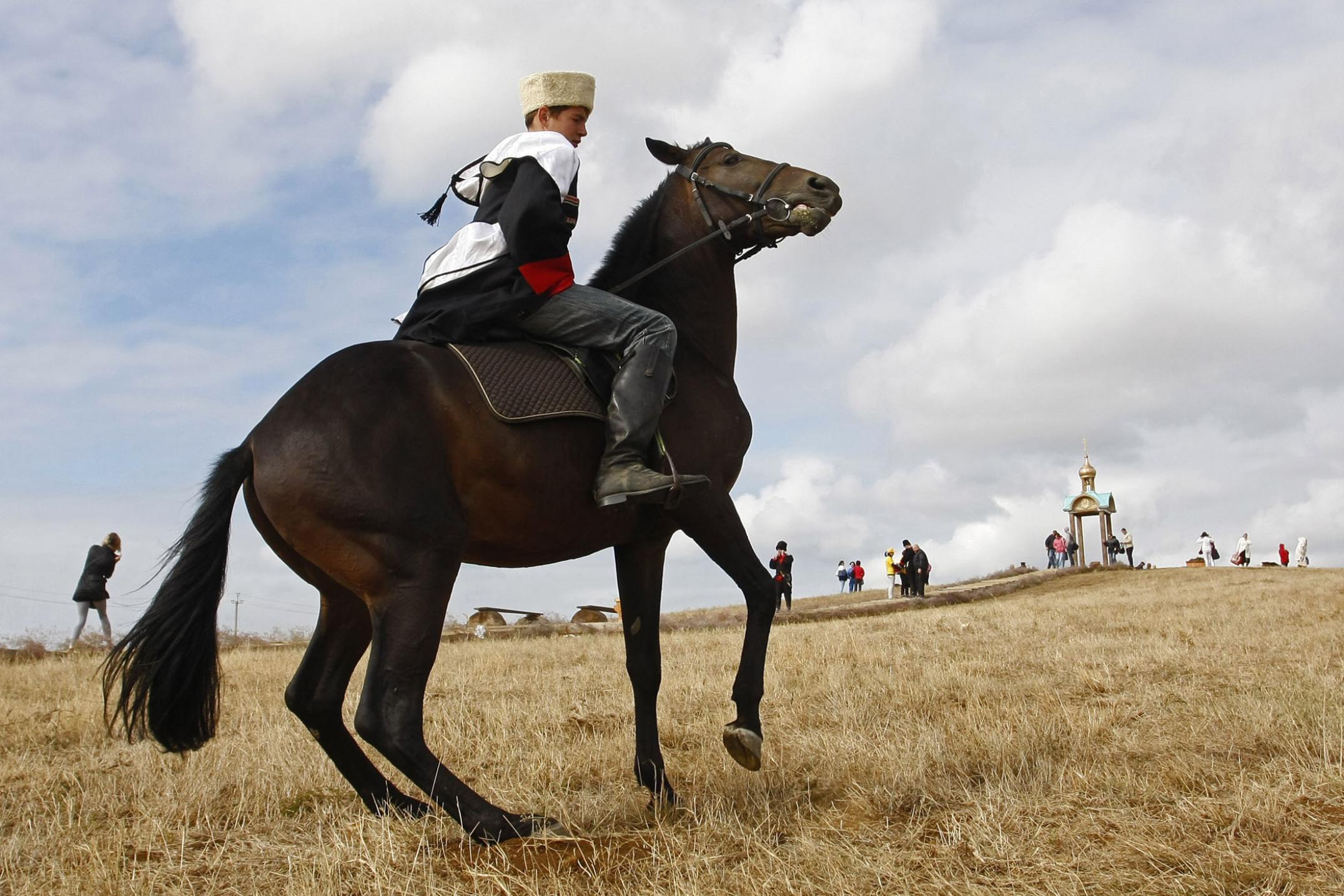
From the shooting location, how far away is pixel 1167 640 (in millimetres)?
12445

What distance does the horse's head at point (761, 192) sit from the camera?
5848 millimetres

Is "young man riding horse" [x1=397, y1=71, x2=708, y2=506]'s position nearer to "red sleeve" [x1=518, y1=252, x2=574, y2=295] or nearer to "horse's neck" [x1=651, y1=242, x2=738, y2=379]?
"red sleeve" [x1=518, y1=252, x2=574, y2=295]

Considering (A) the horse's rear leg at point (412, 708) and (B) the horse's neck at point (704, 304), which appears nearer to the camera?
(A) the horse's rear leg at point (412, 708)

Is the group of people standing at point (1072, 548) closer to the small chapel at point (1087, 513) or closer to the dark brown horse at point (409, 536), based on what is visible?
the small chapel at point (1087, 513)

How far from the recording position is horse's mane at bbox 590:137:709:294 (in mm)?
5969

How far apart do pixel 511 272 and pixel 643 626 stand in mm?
1892

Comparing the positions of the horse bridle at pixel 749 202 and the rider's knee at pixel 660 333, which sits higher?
the horse bridle at pixel 749 202

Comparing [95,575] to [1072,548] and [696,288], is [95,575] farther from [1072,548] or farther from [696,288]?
[1072,548]

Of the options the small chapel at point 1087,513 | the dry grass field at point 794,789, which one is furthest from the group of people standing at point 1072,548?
the dry grass field at point 794,789

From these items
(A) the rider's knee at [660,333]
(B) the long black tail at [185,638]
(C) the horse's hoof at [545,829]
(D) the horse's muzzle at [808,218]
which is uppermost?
(D) the horse's muzzle at [808,218]

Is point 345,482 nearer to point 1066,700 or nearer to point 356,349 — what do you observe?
point 356,349

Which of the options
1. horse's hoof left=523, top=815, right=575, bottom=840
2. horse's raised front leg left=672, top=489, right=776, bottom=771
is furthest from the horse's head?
horse's hoof left=523, top=815, right=575, bottom=840

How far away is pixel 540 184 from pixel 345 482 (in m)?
1.61

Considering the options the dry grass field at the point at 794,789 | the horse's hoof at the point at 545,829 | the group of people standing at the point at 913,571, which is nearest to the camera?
the dry grass field at the point at 794,789
